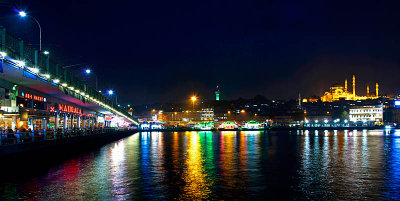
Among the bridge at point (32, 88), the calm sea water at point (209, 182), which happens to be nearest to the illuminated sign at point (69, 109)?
the bridge at point (32, 88)

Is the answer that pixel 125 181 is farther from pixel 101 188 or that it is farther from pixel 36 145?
pixel 36 145

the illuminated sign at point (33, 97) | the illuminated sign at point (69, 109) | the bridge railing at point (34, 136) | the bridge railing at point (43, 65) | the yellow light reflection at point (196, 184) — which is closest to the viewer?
the yellow light reflection at point (196, 184)

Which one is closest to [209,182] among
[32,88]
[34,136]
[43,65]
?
[34,136]

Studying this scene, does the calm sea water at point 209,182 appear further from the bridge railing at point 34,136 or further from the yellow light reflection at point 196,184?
the bridge railing at point 34,136

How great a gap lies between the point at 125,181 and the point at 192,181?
2985 millimetres

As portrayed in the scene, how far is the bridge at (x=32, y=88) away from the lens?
24.2 meters

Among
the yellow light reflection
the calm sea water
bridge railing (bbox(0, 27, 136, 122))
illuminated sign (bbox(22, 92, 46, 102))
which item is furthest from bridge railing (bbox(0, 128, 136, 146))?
the yellow light reflection

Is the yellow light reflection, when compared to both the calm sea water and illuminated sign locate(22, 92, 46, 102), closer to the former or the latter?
the calm sea water

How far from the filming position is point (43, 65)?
2994 centimetres

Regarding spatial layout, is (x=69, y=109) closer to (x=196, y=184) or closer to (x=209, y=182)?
(x=209, y=182)

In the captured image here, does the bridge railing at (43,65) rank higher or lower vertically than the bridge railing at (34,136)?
higher

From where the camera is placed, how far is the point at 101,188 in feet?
50.8

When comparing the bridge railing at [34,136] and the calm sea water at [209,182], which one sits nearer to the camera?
the calm sea water at [209,182]

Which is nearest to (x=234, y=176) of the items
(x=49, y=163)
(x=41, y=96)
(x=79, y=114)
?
(x=49, y=163)
